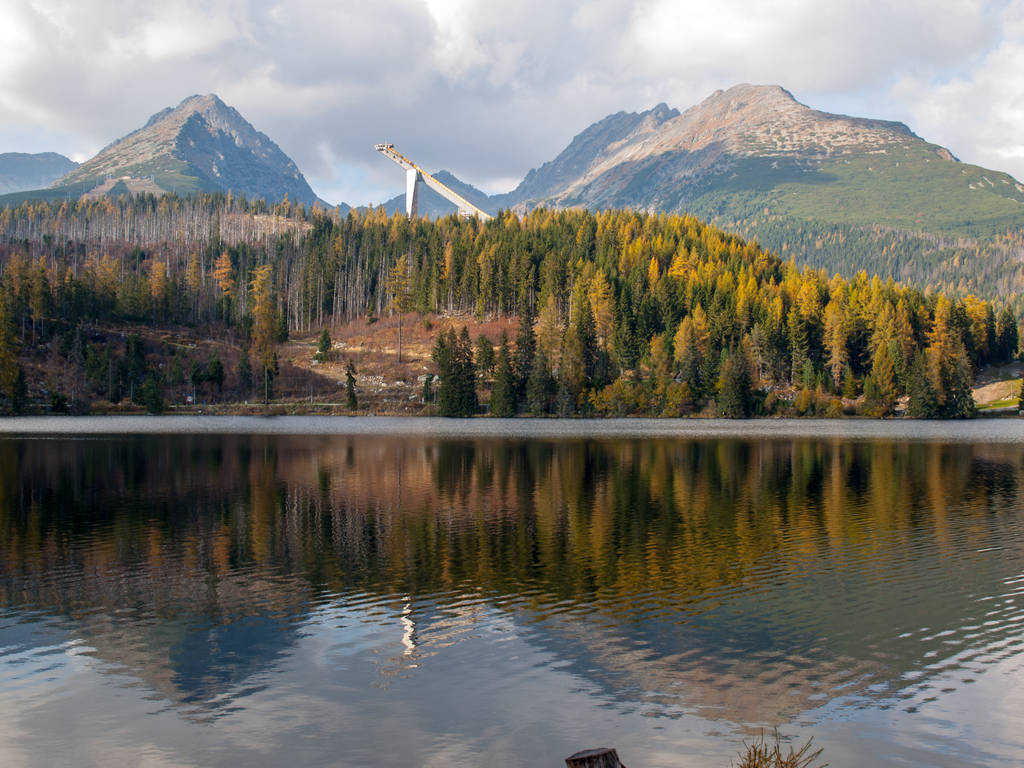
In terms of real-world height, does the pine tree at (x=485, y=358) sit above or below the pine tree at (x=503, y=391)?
above

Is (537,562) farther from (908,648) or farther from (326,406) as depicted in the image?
(326,406)

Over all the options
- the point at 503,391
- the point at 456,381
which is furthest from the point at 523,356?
the point at 456,381

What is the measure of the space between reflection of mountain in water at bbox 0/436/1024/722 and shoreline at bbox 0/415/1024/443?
130ft

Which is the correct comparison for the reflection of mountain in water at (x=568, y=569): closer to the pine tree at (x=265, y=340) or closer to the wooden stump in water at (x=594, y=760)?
the wooden stump in water at (x=594, y=760)

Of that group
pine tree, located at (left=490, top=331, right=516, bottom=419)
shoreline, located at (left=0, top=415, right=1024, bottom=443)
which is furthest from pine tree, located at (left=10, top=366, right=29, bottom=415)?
pine tree, located at (left=490, top=331, right=516, bottom=419)

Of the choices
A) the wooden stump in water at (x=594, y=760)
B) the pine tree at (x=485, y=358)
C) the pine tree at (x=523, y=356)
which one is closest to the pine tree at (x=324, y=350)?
the pine tree at (x=485, y=358)

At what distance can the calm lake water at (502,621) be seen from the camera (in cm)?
1477

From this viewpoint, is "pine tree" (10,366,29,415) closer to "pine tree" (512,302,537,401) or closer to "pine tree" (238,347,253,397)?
"pine tree" (238,347,253,397)

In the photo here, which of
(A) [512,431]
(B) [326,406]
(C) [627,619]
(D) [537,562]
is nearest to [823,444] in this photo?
(A) [512,431]

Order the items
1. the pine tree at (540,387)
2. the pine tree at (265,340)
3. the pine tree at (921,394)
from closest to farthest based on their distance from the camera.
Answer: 1. the pine tree at (921,394)
2. the pine tree at (540,387)
3. the pine tree at (265,340)

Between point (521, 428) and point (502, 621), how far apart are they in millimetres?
88077

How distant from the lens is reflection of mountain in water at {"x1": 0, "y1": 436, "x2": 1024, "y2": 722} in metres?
18.6

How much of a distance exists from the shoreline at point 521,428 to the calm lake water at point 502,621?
46.2 meters

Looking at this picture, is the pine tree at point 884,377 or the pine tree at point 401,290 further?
the pine tree at point 401,290
